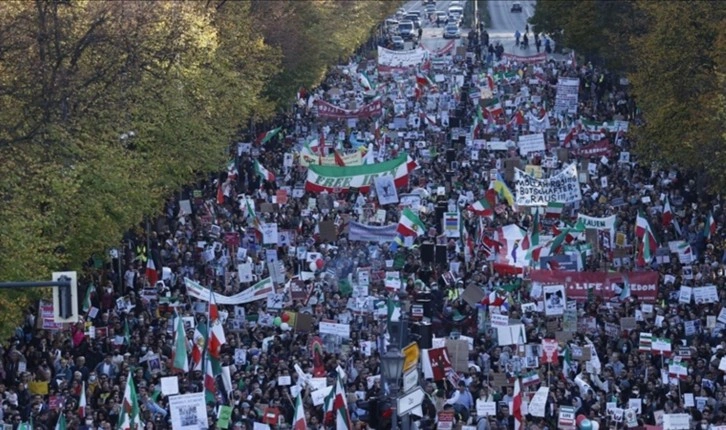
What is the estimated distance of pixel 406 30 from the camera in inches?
4636

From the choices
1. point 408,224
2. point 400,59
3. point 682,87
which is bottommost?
point 400,59

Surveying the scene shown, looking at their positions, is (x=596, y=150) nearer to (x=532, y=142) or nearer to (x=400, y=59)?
(x=532, y=142)

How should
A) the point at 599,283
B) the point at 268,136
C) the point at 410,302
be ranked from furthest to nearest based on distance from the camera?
the point at 268,136 < the point at 599,283 < the point at 410,302

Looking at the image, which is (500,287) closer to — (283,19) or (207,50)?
(207,50)

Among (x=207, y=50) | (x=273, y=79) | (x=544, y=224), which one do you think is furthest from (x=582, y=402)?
(x=273, y=79)

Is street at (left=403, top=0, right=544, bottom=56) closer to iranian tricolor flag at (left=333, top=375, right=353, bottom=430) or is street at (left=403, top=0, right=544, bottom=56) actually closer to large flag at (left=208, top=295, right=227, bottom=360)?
large flag at (left=208, top=295, right=227, bottom=360)

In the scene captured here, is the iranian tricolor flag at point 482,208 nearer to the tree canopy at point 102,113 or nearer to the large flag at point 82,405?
the tree canopy at point 102,113

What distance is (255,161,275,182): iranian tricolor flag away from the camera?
5100cm

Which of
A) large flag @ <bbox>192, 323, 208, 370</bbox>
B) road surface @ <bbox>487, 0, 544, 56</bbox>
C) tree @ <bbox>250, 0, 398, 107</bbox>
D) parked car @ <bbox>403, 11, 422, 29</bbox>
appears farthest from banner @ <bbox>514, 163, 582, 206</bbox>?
parked car @ <bbox>403, 11, 422, 29</bbox>

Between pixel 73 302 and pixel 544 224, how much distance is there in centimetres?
2565

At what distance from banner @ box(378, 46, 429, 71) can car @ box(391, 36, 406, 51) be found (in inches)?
889

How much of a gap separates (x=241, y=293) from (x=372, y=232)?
22.9 ft

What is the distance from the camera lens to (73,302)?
805 inches

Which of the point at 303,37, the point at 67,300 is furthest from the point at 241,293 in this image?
the point at 303,37
